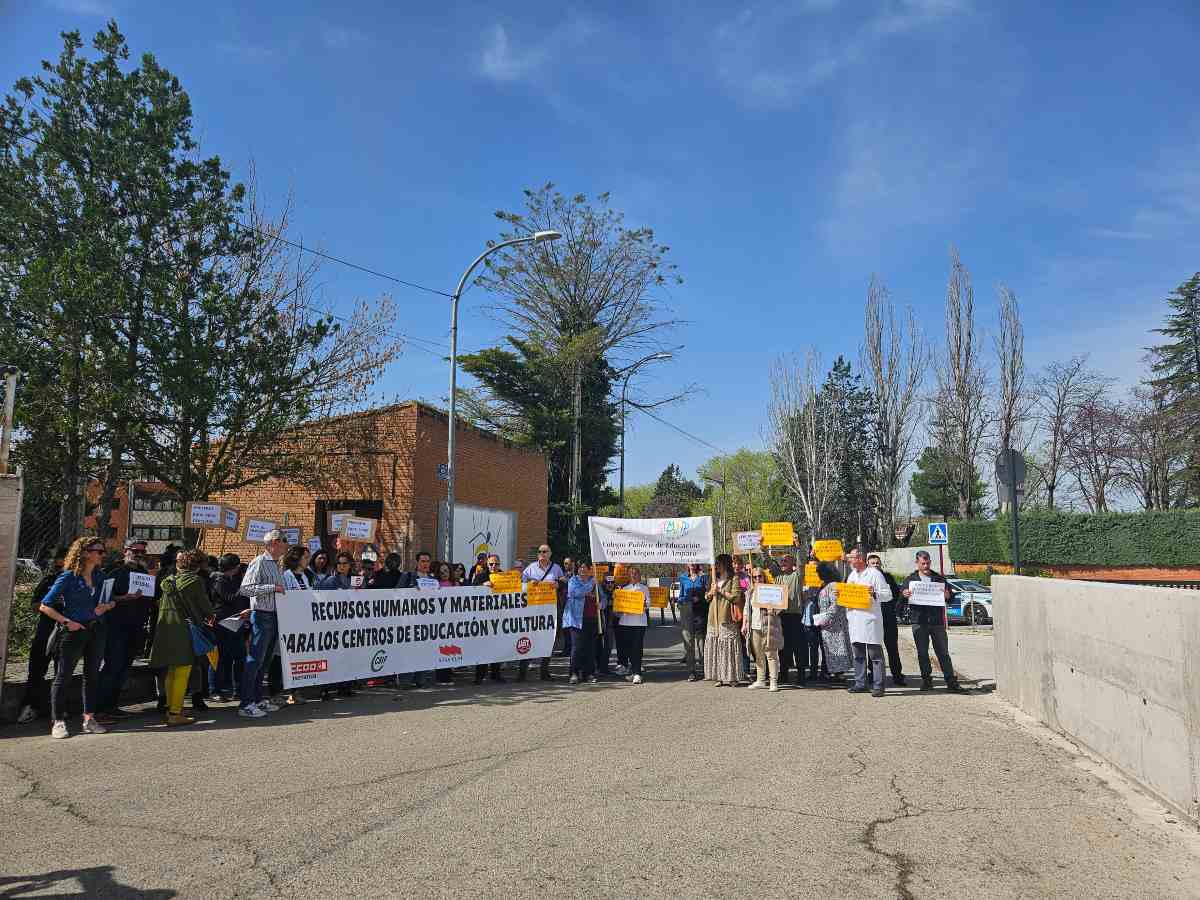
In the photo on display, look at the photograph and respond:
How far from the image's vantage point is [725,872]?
14.5ft

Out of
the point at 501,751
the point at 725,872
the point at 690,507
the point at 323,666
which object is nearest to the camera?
the point at 725,872

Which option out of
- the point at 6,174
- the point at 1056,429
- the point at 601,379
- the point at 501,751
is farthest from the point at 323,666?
the point at 1056,429

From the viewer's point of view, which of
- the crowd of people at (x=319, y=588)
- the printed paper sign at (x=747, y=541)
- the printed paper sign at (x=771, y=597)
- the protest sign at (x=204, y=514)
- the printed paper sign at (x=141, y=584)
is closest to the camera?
the crowd of people at (x=319, y=588)

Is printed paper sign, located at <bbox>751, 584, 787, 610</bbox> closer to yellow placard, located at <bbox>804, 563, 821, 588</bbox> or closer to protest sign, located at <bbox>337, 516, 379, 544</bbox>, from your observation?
yellow placard, located at <bbox>804, 563, 821, 588</bbox>

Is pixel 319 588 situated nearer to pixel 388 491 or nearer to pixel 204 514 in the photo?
pixel 204 514

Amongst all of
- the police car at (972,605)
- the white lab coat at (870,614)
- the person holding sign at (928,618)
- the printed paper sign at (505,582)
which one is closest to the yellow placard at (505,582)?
the printed paper sign at (505,582)

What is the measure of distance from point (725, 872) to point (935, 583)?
767 centimetres

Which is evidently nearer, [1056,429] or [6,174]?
[6,174]

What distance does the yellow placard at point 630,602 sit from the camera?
1220 centimetres

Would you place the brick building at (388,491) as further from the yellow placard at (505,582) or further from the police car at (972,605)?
the police car at (972,605)

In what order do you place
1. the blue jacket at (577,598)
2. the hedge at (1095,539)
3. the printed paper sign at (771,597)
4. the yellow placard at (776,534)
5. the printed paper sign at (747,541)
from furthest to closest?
the hedge at (1095,539) < the printed paper sign at (747,541) < the yellow placard at (776,534) < the blue jacket at (577,598) < the printed paper sign at (771,597)

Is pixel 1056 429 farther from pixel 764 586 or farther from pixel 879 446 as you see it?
pixel 764 586

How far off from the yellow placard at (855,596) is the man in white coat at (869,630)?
0.21ft

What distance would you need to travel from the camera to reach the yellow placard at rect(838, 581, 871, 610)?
10711 mm
